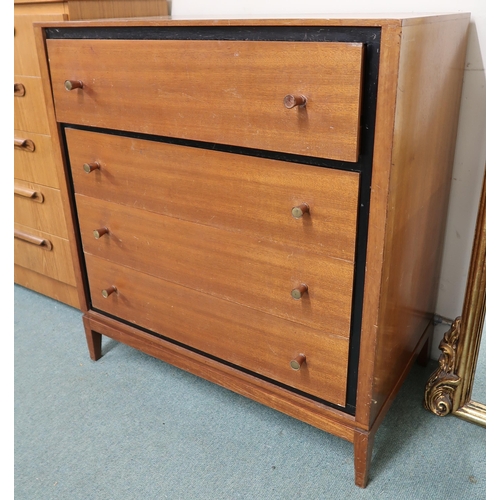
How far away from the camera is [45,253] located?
5.95 ft

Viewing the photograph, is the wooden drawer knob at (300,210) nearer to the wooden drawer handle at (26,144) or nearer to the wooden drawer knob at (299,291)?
the wooden drawer knob at (299,291)

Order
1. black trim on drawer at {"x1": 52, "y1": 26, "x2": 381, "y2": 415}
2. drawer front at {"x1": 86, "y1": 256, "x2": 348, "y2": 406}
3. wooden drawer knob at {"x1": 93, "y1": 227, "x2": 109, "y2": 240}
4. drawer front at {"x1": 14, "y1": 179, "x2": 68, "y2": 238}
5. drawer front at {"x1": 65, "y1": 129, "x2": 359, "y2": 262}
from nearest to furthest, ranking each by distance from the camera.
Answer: black trim on drawer at {"x1": 52, "y1": 26, "x2": 381, "y2": 415}, drawer front at {"x1": 65, "y1": 129, "x2": 359, "y2": 262}, drawer front at {"x1": 86, "y1": 256, "x2": 348, "y2": 406}, wooden drawer knob at {"x1": 93, "y1": 227, "x2": 109, "y2": 240}, drawer front at {"x1": 14, "y1": 179, "x2": 68, "y2": 238}

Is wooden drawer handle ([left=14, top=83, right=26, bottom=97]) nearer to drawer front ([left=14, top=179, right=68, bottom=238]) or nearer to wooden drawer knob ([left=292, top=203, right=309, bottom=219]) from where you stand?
drawer front ([left=14, top=179, right=68, bottom=238])

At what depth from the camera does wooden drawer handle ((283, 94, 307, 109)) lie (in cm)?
86

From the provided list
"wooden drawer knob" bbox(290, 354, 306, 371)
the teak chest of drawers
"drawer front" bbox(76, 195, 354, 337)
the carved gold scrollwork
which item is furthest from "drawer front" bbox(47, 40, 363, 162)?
the carved gold scrollwork

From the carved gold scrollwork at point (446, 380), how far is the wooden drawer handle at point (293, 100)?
29.3 inches

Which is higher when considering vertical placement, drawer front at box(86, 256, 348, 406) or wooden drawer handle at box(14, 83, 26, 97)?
wooden drawer handle at box(14, 83, 26, 97)

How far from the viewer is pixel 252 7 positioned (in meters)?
1.45

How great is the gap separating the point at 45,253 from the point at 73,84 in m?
0.80

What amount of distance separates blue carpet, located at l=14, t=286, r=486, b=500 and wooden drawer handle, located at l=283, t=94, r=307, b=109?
831 mm

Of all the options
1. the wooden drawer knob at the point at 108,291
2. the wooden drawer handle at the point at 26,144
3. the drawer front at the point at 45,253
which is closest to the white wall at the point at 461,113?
the wooden drawer handle at the point at 26,144

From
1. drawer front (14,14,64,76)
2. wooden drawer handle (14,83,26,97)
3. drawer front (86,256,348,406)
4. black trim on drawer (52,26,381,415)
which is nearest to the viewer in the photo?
black trim on drawer (52,26,381,415)
